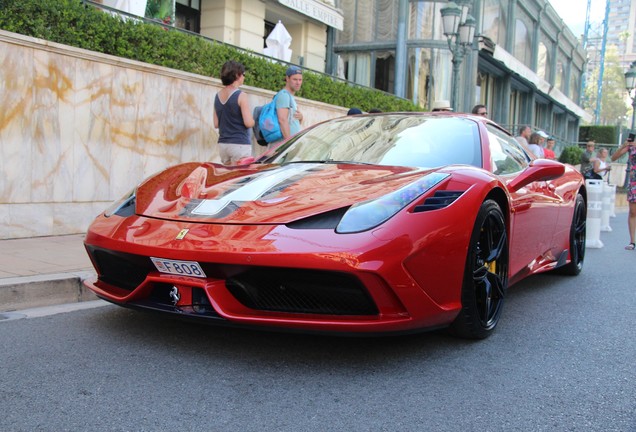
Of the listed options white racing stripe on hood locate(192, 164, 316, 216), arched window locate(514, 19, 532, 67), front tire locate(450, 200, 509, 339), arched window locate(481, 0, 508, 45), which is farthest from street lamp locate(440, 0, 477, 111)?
arched window locate(514, 19, 532, 67)

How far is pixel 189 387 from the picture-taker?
258 cm

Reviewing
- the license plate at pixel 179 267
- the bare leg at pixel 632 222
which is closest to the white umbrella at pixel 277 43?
the bare leg at pixel 632 222

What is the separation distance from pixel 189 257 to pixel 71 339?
92 centimetres

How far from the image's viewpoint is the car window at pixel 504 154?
401 cm

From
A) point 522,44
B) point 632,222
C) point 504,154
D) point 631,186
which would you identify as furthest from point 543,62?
point 504,154

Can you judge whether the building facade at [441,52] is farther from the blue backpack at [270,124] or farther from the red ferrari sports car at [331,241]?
the red ferrari sports car at [331,241]

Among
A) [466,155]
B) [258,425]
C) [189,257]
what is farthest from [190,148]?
[258,425]

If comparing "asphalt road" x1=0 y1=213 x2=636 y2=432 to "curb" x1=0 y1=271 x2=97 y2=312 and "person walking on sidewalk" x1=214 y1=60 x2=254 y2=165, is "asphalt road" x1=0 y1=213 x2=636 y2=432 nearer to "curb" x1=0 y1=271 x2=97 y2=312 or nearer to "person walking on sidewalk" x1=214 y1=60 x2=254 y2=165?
"curb" x1=0 y1=271 x2=97 y2=312

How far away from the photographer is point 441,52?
2011 cm

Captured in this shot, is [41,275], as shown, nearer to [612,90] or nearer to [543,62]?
[543,62]

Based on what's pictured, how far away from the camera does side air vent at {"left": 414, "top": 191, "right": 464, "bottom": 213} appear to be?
2969 mm

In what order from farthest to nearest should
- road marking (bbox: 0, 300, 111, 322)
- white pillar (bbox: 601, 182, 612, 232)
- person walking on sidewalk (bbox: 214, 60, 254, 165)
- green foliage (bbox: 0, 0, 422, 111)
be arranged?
white pillar (bbox: 601, 182, 612, 232) < person walking on sidewalk (bbox: 214, 60, 254, 165) < green foliage (bbox: 0, 0, 422, 111) < road marking (bbox: 0, 300, 111, 322)

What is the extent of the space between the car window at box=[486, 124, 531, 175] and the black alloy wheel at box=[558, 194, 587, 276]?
1092mm

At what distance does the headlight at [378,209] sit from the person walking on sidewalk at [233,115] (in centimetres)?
380
